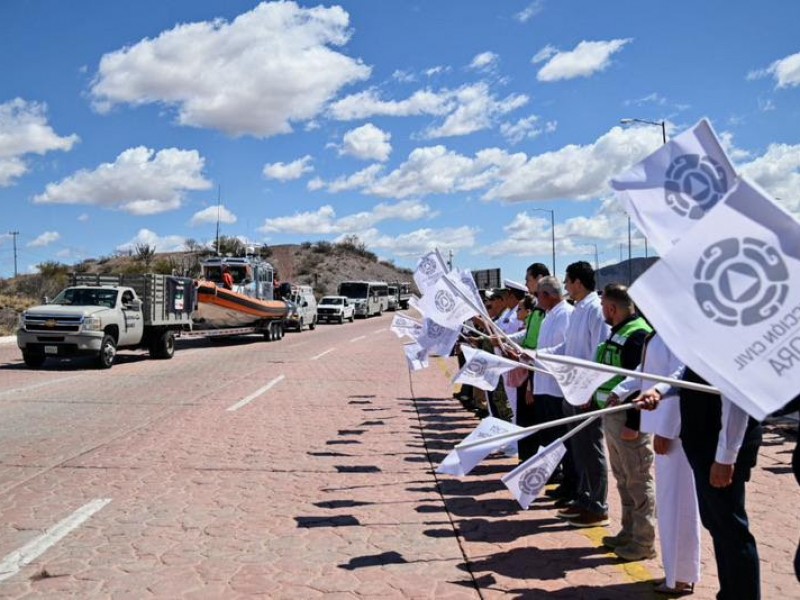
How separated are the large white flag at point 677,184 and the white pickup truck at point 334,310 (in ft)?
135

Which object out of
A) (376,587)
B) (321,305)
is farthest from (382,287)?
(376,587)

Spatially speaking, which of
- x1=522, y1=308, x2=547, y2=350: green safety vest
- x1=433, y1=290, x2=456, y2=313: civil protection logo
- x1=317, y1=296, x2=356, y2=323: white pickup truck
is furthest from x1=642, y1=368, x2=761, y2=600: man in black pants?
x1=317, y1=296, x2=356, y2=323: white pickup truck

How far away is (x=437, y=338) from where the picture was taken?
8.59m

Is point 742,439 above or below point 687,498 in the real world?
above

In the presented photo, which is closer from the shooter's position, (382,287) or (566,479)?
(566,479)

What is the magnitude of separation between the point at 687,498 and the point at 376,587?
6.22 ft

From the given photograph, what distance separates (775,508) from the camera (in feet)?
19.7

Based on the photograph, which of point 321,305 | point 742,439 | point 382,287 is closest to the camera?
point 742,439

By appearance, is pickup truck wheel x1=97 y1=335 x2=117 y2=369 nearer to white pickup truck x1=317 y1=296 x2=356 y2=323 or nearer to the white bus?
white pickup truck x1=317 y1=296 x2=356 y2=323

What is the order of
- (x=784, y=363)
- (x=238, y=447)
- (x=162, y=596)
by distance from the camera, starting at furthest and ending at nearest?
(x=238, y=447)
(x=162, y=596)
(x=784, y=363)

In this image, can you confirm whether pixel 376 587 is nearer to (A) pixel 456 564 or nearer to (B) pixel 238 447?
(A) pixel 456 564

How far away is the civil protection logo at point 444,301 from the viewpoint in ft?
23.9

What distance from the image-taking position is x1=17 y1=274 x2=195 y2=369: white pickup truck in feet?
52.1

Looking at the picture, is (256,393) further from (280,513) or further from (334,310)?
(334,310)
